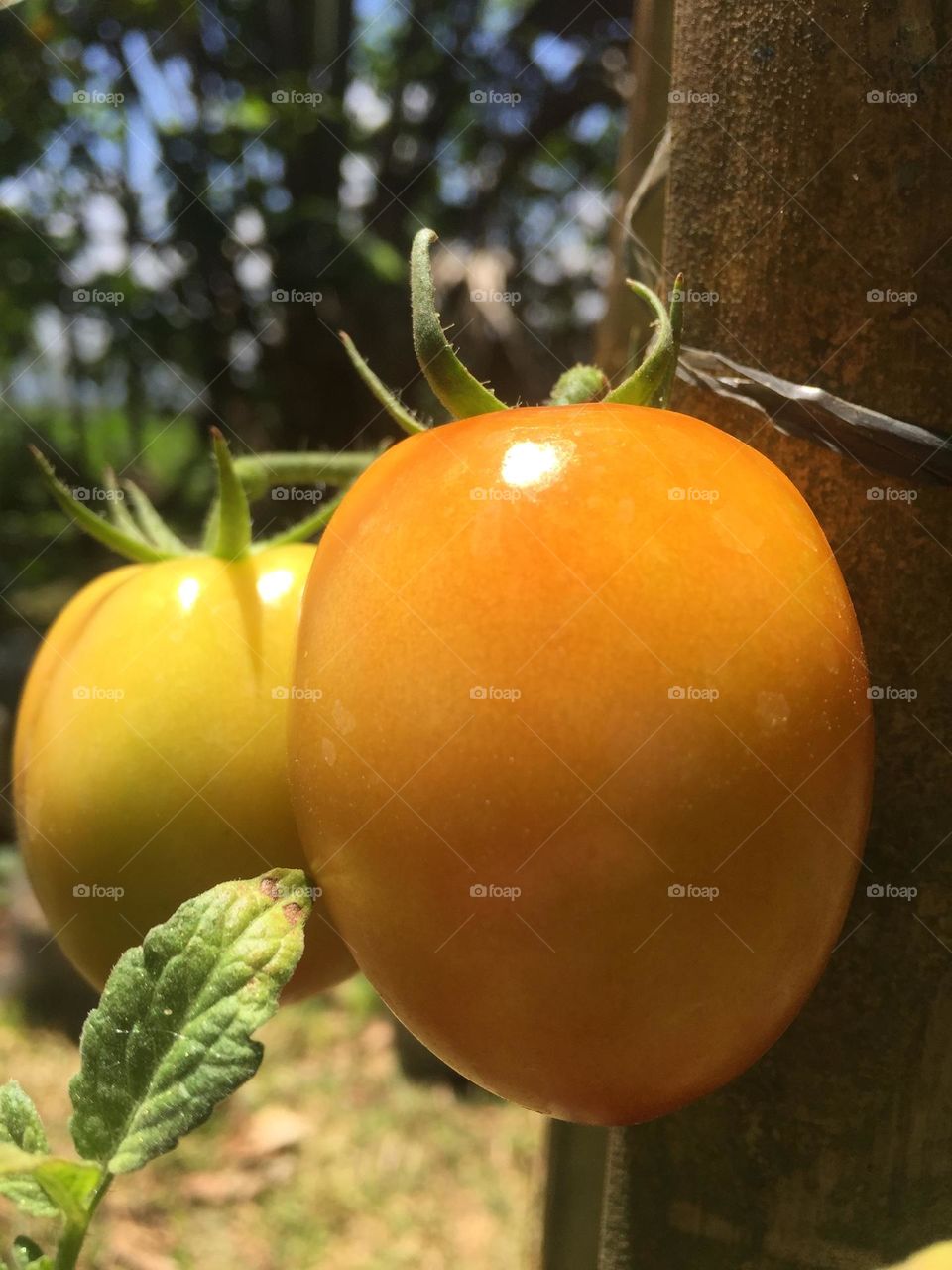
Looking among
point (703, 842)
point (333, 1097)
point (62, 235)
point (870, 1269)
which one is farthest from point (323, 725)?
point (62, 235)

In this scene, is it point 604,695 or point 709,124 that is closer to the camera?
point 604,695

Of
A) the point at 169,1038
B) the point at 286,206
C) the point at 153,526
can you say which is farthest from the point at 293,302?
the point at 169,1038

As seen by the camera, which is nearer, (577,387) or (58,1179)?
(58,1179)

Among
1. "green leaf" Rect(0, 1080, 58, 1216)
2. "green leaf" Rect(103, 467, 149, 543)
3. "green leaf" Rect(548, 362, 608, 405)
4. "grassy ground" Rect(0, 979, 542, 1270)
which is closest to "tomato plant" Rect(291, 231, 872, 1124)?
"green leaf" Rect(548, 362, 608, 405)

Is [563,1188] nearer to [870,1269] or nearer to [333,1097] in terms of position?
[870,1269]

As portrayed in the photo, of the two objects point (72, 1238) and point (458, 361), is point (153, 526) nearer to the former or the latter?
point (458, 361)

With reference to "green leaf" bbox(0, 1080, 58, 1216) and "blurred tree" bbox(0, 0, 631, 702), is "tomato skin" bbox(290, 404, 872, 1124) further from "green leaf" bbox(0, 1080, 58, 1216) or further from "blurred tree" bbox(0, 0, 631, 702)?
"blurred tree" bbox(0, 0, 631, 702)
